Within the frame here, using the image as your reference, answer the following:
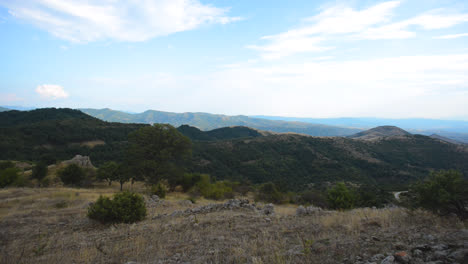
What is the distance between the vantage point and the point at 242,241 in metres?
6.57

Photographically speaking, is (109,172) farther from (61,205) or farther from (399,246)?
(399,246)

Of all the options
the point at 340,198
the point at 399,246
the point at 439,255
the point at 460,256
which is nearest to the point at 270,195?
the point at 340,198

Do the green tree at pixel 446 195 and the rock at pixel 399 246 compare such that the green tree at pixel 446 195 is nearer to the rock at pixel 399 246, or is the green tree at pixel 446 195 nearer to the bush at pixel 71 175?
the rock at pixel 399 246

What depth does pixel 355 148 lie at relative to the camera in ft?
307

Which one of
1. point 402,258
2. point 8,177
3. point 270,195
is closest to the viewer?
point 402,258

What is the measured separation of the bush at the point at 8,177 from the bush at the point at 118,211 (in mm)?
21927

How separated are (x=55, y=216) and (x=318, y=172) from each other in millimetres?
72400

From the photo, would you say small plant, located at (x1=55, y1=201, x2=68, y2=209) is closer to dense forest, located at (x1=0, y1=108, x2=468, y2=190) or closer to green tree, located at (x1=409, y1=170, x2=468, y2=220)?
green tree, located at (x1=409, y1=170, x2=468, y2=220)

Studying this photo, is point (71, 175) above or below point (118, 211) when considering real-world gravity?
below

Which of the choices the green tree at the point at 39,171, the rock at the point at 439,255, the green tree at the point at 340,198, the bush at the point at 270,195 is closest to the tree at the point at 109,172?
the green tree at the point at 39,171

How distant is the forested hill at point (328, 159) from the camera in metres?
68.6

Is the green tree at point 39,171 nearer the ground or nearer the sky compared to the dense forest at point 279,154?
nearer the sky

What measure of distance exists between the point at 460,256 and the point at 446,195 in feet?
16.0

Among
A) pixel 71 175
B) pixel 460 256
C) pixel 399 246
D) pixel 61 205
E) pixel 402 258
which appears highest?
pixel 460 256
